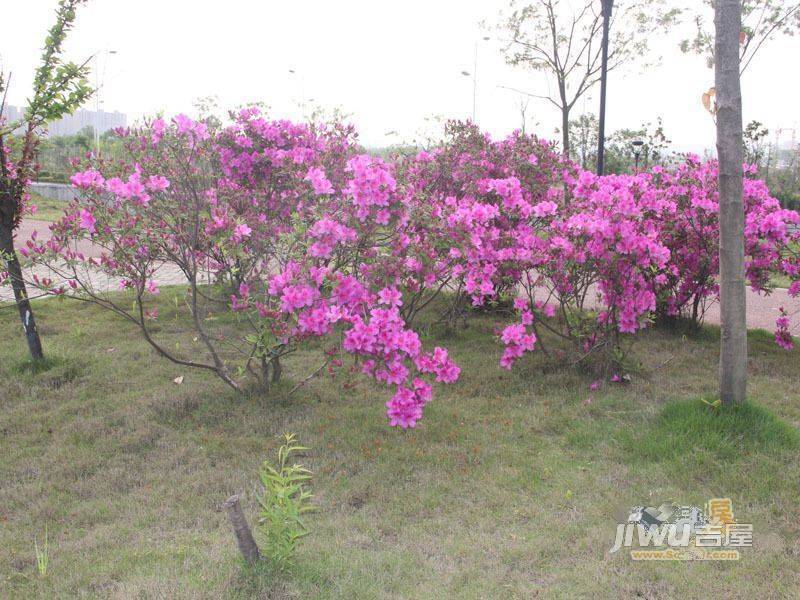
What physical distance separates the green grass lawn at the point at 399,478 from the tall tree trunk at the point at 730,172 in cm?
53

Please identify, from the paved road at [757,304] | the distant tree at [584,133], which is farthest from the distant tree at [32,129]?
the distant tree at [584,133]

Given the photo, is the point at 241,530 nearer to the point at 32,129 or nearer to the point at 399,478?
the point at 399,478

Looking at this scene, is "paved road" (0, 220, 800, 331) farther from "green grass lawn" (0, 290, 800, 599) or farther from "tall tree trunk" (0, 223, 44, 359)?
"tall tree trunk" (0, 223, 44, 359)

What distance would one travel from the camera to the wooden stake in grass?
235 cm

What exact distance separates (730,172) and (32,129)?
4845 mm

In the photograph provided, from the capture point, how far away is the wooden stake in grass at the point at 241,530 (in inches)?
92.4

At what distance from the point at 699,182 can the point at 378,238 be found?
10.6 ft

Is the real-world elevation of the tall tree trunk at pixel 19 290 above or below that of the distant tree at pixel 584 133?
below

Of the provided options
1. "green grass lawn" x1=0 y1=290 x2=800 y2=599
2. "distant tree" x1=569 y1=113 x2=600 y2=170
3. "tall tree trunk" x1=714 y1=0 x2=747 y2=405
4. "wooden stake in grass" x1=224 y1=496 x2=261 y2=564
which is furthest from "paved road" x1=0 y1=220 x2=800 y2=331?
"distant tree" x1=569 y1=113 x2=600 y2=170

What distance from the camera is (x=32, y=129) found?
5.06 m

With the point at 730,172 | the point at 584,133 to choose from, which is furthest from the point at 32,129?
the point at 584,133

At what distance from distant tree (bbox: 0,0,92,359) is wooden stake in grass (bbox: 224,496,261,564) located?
10.2 feet

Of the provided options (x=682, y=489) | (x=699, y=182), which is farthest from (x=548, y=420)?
(x=699, y=182)

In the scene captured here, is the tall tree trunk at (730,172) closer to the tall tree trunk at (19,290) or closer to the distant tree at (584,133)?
the tall tree trunk at (19,290)
